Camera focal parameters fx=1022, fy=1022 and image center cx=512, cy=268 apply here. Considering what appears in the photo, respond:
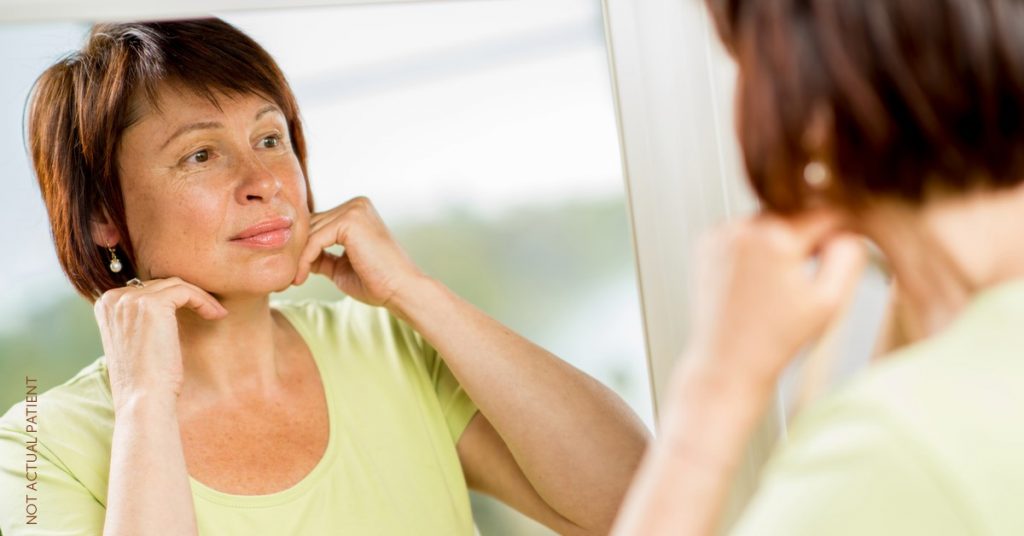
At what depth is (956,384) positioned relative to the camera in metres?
0.66

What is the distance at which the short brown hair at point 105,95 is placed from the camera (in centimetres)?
143

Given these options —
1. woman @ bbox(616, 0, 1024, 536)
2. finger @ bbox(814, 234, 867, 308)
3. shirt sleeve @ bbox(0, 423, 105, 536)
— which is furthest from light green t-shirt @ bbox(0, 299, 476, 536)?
finger @ bbox(814, 234, 867, 308)

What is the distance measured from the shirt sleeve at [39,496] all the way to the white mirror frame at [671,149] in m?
0.67

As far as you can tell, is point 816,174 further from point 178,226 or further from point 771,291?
point 178,226

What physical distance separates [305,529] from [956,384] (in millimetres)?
991

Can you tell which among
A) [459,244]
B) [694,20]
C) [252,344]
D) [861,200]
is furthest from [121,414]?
[861,200]

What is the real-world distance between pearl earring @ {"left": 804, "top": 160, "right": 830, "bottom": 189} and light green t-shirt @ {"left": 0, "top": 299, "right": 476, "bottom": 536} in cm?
96

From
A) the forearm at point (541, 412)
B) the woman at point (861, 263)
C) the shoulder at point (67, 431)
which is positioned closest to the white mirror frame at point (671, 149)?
the forearm at point (541, 412)

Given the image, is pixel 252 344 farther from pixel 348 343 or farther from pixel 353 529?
pixel 353 529

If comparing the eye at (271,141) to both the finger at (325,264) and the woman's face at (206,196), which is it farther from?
the finger at (325,264)

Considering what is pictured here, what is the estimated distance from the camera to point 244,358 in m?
1.55

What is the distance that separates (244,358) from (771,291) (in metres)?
1.04

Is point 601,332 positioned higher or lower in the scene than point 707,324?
lower

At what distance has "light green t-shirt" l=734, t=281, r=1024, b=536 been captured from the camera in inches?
25.0
